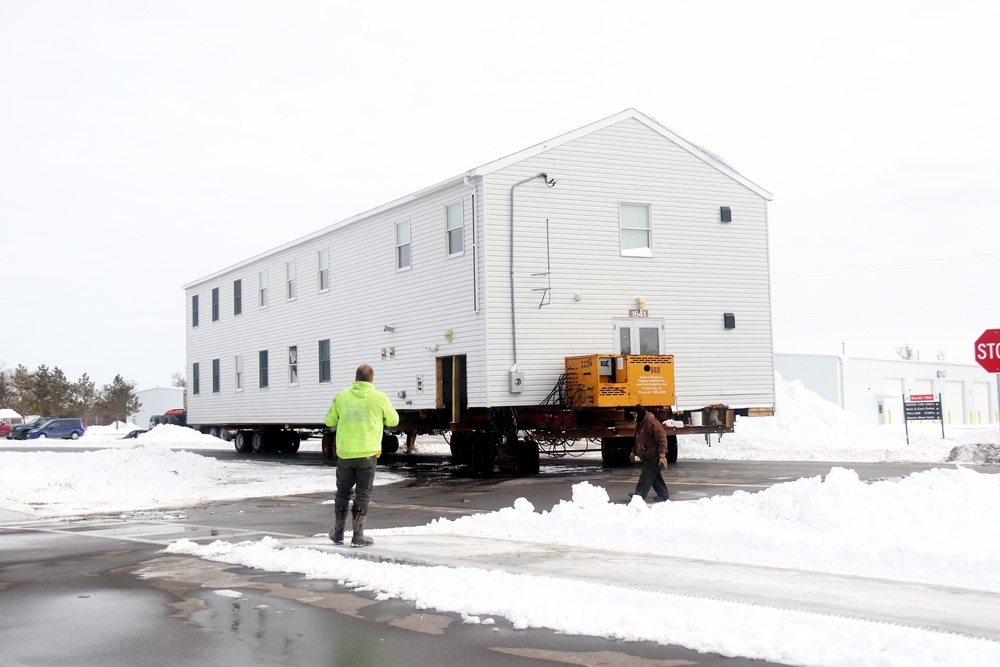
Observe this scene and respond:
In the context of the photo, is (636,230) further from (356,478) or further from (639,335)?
(356,478)

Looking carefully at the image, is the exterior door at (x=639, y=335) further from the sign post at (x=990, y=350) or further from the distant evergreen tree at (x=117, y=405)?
the distant evergreen tree at (x=117, y=405)

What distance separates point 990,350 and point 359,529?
1158 centimetres

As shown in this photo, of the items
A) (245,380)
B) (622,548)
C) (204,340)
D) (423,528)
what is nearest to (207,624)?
(622,548)

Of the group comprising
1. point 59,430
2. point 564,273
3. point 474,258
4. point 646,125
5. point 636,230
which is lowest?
point 59,430

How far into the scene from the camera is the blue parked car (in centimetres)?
6253

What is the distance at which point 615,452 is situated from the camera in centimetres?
2447

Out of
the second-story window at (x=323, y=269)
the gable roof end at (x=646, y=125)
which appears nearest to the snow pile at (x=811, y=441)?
the gable roof end at (x=646, y=125)

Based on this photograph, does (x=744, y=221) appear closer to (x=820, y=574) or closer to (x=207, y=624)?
(x=820, y=574)

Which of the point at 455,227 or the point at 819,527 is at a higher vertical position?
the point at 455,227

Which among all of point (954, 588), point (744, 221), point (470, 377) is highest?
point (744, 221)

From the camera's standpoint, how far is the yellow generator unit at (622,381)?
70.3ft

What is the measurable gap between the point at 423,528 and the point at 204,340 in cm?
2918

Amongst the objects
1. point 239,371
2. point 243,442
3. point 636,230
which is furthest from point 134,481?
point 243,442

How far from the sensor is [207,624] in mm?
7098
